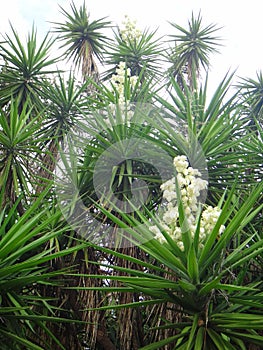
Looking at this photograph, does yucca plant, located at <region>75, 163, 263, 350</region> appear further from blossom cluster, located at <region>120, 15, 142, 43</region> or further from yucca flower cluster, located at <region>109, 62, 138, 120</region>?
blossom cluster, located at <region>120, 15, 142, 43</region>

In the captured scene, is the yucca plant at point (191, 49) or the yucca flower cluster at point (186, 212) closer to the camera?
the yucca flower cluster at point (186, 212)

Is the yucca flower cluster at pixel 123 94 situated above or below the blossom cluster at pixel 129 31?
below

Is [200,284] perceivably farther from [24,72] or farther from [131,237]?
[24,72]

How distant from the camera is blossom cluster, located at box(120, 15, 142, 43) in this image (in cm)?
554

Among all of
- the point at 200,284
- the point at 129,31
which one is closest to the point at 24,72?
the point at 129,31

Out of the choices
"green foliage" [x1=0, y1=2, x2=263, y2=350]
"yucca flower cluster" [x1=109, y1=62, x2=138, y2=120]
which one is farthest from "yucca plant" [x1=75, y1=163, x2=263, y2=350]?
"yucca flower cluster" [x1=109, y1=62, x2=138, y2=120]

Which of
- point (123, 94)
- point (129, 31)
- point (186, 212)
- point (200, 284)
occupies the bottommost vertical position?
point (200, 284)

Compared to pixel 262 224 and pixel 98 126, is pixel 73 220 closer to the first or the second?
pixel 98 126

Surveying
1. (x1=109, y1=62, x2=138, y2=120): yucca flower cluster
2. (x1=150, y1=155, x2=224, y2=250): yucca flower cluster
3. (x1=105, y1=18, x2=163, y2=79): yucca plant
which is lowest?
(x1=150, y1=155, x2=224, y2=250): yucca flower cluster

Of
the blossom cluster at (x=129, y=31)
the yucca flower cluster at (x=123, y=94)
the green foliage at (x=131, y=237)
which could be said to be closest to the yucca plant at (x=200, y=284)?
the green foliage at (x=131, y=237)

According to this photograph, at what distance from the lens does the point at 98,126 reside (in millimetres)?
3783

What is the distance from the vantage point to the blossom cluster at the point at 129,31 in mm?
5541

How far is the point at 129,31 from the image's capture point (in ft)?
18.8

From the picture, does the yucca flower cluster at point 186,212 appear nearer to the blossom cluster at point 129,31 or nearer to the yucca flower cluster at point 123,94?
the yucca flower cluster at point 123,94
